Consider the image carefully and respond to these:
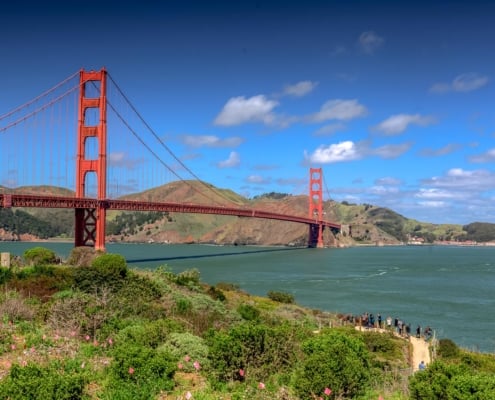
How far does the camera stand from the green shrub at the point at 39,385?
6.04 meters

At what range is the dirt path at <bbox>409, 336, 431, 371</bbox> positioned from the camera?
739 inches

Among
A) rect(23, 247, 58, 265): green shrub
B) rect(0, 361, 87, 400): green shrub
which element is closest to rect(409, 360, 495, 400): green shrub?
rect(0, 361, 87, 400): green shrub

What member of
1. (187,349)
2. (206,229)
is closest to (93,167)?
(187,349)

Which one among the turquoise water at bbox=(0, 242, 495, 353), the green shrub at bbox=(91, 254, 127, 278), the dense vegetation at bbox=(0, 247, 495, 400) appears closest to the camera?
the dense vegetation at bbox=(0, 247, 495, 400)

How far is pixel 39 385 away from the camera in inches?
242

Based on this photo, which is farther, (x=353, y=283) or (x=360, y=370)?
(x=353, y=283)

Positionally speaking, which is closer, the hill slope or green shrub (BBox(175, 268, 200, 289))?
green shrub (BBox(175, 268, 200, 289))

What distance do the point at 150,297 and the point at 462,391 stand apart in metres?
12.1

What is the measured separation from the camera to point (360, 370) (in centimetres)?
705

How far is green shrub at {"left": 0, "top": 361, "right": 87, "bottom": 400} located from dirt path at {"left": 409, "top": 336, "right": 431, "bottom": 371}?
558 inches

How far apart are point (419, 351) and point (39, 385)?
17893mm

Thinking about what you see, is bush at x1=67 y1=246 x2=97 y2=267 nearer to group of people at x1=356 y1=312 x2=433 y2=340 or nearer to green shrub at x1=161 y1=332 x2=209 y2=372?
group of people at x1=356 y1=312 x2=433 y2=340

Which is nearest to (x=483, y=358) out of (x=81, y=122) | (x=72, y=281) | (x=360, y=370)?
(x=360, y=370)

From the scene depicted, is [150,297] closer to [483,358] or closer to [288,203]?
[483,358]
